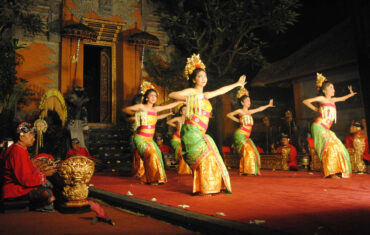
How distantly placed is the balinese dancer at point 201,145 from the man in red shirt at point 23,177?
76.1 inches

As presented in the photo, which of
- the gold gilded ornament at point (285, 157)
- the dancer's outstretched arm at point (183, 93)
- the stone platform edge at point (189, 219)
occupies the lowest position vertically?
the stone platform edge at point (189, 219)

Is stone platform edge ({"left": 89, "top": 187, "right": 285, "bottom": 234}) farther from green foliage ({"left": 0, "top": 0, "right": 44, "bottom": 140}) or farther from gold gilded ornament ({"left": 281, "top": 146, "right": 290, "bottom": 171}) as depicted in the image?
green foliage ({"left": 0, "top": 0, "right": 44, "bottom": 140})

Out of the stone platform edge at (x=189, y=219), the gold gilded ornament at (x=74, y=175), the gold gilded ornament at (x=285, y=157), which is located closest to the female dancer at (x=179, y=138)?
the gold gilded ornament at (x=285, y=157)

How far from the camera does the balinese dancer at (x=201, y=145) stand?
422cm

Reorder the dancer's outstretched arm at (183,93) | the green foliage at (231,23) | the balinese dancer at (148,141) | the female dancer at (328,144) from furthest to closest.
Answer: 1. the green foliage at (231,23)
2. the female dancer at (328,144)
3. the balinese dancer at (148,141)
4. the dancer's outstretched arm at (183,93)

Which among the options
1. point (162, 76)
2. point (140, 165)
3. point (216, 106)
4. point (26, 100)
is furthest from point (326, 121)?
point (26, 100)

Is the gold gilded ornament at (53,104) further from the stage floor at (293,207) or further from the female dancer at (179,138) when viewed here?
the stage floor at (293,207)

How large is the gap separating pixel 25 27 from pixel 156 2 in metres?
5.61

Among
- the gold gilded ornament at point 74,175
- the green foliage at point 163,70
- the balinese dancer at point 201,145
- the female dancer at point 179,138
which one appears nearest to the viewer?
the gold gilded ornament at point 74,175

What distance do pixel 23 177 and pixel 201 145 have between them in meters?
2.32

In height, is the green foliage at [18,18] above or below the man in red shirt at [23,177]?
above

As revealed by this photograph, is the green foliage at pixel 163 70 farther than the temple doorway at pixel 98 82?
No

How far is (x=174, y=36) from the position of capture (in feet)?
43.7

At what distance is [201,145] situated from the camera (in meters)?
4.35
